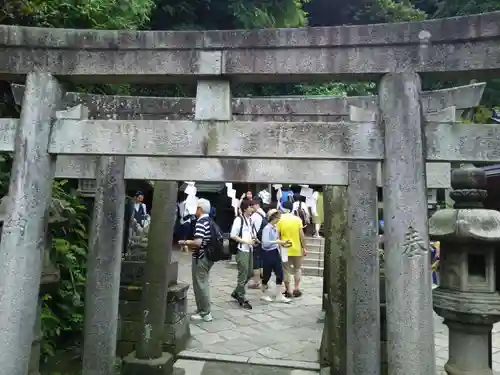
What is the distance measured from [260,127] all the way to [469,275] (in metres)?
2.31

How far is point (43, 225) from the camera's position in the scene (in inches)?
149

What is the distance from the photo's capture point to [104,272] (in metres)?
5.11

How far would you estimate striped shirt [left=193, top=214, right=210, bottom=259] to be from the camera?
7871 mm

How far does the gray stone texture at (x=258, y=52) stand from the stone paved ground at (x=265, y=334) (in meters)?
4.56

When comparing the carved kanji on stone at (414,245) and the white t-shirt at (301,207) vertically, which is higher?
the white t-shirt at (301,207)

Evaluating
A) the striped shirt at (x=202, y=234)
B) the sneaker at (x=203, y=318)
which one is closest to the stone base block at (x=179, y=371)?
the striped shirt at (x=202, y=234)

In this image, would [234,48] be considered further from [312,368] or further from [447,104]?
[312,368]

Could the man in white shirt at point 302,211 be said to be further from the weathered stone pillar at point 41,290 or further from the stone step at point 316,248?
the weathered stone pillar at point 41,290

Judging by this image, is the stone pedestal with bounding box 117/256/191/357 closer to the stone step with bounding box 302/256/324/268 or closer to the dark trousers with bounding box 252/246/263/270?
the dark trousers with bounding box 252/246/263/270

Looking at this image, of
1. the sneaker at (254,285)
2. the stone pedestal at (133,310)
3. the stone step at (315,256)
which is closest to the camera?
the stone pedestal at (133,310)

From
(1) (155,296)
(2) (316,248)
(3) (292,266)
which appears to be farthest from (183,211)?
(1) (155,296)

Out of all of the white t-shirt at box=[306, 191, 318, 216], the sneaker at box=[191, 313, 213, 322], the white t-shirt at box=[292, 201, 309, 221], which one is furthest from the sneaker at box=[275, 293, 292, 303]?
the white t-shirt at box=[306, 191, 318, 216]

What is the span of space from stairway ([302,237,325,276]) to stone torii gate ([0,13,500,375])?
11.4 m

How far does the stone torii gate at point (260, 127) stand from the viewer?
3.31 metres
